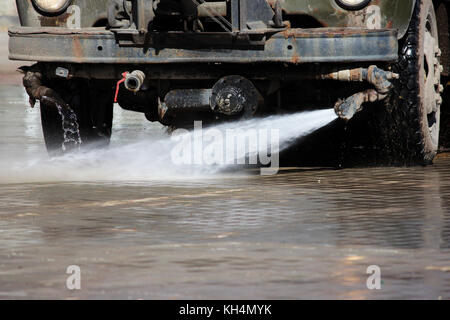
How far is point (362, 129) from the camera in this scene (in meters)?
9.63

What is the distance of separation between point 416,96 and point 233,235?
10.2ft

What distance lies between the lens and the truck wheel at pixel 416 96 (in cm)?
890

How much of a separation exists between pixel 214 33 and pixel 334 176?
4.21 ft

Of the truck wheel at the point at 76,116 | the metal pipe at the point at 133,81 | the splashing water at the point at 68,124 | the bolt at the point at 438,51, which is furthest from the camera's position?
the bolt at the point at 438,51

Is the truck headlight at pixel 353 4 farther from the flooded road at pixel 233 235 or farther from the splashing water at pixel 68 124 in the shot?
the splashing water at pixel 68 124

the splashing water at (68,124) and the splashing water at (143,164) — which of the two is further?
the splashing water at (68,124)

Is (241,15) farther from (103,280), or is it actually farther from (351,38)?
(103,280)

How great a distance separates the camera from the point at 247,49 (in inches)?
333

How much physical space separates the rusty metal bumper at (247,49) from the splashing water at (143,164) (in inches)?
23.0

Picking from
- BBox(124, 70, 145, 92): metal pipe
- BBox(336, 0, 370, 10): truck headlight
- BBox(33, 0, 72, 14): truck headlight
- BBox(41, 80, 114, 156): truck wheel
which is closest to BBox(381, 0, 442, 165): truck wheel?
BBox(336, 0, 370, 10): truck headlight

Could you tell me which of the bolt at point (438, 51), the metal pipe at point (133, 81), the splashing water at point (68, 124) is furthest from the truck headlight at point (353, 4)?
the splashing water at point (68, 124)

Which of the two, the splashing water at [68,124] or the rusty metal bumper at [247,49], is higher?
the rusty metal bumper at [247,49]

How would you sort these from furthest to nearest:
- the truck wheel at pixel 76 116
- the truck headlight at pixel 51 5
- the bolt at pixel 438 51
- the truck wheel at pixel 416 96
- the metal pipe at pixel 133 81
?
the bolt at pixel 438 51
the truck wheel at pixel 76 116
the truck headlight at pixel 51 5
the truck wheel at pixel 416 96
the metal pipe at pixel 133 81
